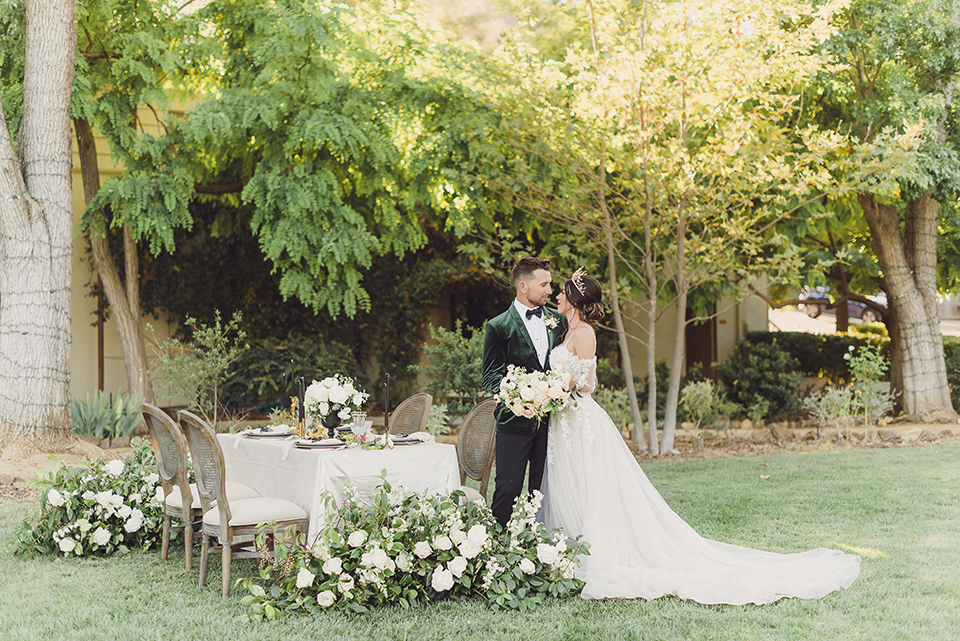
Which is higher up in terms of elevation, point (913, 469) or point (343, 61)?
point (343, 61)

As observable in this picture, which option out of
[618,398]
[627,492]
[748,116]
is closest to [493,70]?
[748,116]

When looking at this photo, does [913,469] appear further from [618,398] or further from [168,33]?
[168,33]

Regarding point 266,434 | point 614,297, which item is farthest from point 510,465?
point 614,297

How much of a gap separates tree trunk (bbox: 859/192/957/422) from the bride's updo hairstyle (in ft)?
31.7

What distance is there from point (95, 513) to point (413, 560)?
2.59 m

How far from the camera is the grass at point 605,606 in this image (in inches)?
162

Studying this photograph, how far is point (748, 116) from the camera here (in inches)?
382

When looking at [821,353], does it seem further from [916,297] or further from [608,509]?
[608,509]

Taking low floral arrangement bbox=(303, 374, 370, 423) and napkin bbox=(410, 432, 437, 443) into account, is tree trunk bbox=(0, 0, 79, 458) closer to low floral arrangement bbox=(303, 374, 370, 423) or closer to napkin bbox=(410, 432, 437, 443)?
low floral arrangement bbox=(303, 374, 370, 423)

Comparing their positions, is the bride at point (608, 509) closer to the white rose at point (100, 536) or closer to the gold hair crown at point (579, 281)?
the gold hair crown at point (579, 281)

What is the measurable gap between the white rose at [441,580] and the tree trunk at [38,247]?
612 cm

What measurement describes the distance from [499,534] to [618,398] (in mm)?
7694

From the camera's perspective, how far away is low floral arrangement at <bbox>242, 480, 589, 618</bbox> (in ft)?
14.7

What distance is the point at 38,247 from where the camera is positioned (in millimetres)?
8984
